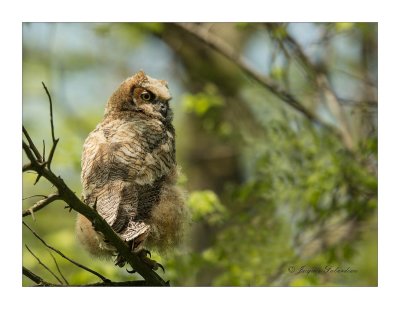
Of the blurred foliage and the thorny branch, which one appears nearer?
the thorny branch

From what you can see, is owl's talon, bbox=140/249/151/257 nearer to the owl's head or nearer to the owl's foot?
the owl's foot

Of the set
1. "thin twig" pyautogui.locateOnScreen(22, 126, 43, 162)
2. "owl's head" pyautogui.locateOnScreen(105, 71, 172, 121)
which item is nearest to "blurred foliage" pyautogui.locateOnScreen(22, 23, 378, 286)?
"owl's head" pyautogui.locateOnScreen(105, 71, 172, 121)

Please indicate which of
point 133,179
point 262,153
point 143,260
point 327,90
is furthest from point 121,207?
point 327,90

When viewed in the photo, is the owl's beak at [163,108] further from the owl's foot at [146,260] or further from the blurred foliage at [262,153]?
the blurred foliage at [262,153]

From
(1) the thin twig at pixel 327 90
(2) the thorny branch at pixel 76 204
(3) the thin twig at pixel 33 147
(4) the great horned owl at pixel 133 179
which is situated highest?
(1) the thin twig at pixel 327 90

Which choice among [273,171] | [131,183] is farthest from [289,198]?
[131,183]

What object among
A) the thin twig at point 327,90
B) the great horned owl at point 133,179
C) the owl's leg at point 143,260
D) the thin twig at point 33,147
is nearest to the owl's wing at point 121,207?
the great horned owl at point 133,179
